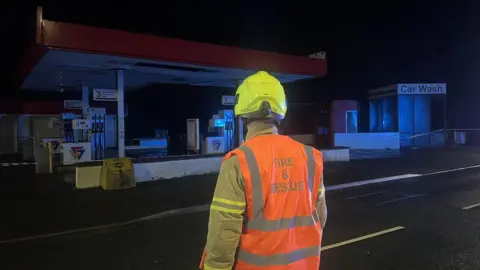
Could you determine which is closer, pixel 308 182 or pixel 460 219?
pixel 308 182

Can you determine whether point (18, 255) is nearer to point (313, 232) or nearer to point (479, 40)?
point (313, 232)

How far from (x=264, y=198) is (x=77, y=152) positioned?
49.9 ft

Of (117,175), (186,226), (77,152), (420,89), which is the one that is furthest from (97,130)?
(420,89)

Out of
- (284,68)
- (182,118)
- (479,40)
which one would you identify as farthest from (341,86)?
(284,68)

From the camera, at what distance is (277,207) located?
77.6 inches

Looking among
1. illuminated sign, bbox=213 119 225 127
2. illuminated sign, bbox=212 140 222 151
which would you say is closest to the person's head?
illuminated sign, bbox=213 119 225 127

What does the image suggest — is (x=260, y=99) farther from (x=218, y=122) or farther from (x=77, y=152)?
(x=218, y=122)

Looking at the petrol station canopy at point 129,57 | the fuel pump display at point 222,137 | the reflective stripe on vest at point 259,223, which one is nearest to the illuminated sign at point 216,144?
the fuel pump display at point 222,137

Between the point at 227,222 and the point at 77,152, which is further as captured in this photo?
the point at 77,152

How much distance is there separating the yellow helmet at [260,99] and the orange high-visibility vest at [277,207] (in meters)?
0.13

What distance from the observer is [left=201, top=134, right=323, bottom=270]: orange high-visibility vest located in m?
1.92

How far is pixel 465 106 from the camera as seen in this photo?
33000 millimetres

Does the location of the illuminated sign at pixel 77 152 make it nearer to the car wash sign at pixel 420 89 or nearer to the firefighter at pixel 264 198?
the firefighter at pixel 264 198

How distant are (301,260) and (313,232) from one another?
0.16 meters
